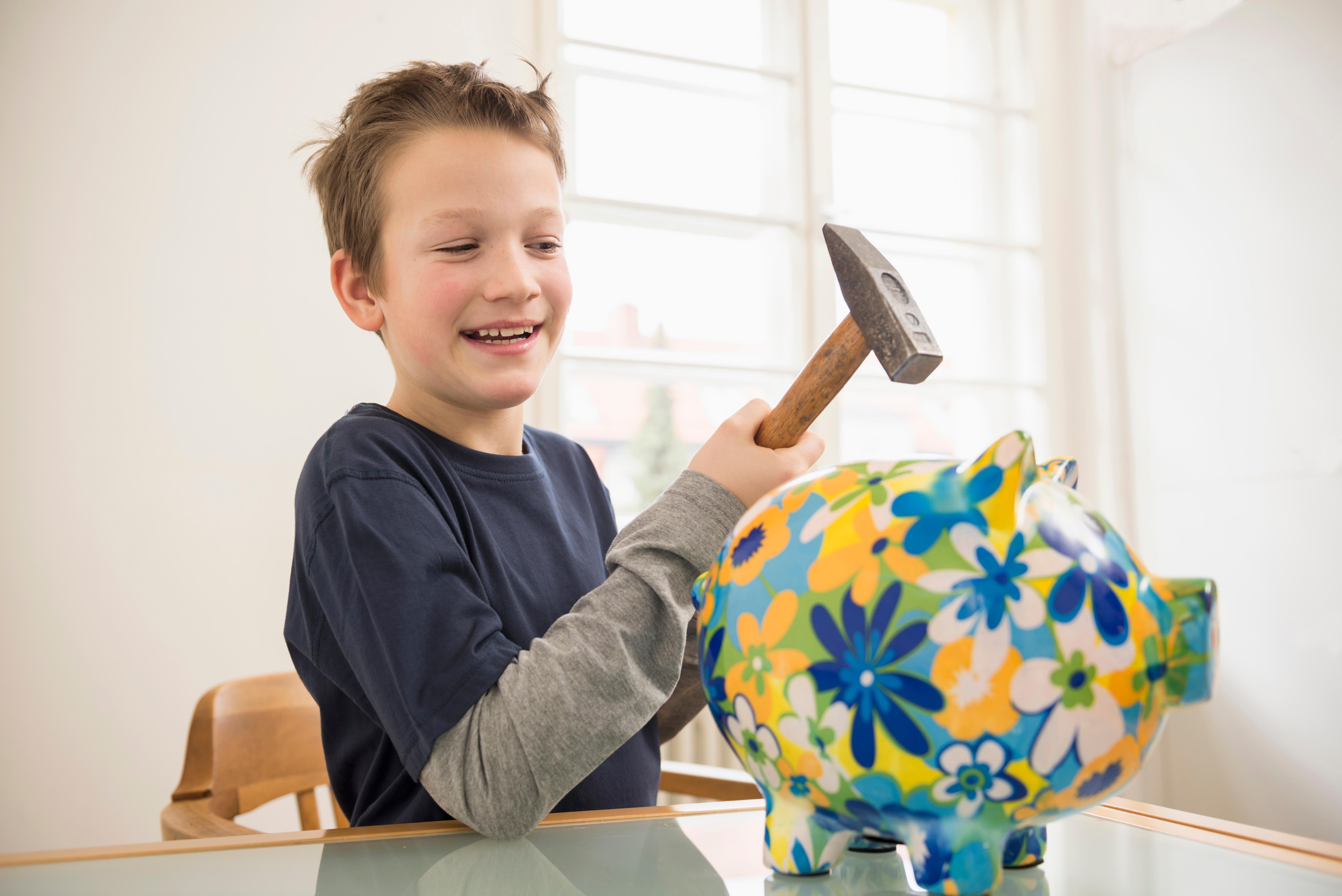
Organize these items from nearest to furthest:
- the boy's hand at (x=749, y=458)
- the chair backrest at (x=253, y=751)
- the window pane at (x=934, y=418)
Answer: the boy's hand at (x=749, y=458), the chair backrest at (x=253, y=751), the window pane at (x=934, y=418)

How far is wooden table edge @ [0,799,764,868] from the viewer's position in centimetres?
49

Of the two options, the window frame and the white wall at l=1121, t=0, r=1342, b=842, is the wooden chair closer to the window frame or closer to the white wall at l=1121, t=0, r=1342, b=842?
Result: the window frame

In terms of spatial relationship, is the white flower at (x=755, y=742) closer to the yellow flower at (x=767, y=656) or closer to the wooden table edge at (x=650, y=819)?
the yellow flower at (x=767, y=656)

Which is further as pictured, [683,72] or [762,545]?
[683,72]

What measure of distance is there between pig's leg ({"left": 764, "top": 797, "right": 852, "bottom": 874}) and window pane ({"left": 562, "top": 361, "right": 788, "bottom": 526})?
5.75ft

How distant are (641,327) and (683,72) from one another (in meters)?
0.67

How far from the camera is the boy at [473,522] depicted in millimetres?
514

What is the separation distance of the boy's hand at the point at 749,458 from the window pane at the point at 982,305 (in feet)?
7.13

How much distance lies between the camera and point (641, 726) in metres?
0.53

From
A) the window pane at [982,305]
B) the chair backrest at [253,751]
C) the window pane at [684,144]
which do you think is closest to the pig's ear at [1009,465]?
the chair backrest at [253,751]

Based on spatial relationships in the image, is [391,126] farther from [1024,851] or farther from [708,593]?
[1024,851]

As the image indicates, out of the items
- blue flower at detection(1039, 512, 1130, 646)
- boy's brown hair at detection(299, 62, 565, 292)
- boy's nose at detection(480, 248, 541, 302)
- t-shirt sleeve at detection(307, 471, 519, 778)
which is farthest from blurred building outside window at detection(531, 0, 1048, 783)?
blue flower at detection(1039, 512, 1130, 646)

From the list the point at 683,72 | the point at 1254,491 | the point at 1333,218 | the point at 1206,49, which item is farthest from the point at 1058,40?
the point at 1254,491

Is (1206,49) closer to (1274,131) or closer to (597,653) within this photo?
(1274,131)
